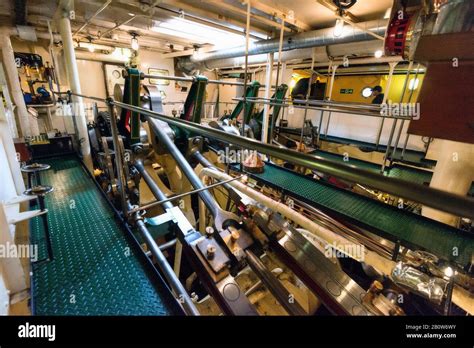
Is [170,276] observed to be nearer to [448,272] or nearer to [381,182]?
[381,182]

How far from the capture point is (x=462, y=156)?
185 centimetres

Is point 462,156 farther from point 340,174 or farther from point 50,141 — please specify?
point 50,141

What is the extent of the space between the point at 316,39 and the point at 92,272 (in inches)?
185

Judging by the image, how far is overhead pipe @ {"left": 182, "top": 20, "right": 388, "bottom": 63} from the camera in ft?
10.5

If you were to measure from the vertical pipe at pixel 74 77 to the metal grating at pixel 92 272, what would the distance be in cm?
132

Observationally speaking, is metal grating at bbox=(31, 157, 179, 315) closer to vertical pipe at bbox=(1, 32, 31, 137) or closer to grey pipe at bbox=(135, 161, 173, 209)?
grey pipe at bbox=(135, 161, 173, 209)

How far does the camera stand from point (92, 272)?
4.40 feet

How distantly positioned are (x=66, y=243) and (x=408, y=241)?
8.84 feet

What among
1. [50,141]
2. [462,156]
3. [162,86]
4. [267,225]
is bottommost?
[267,225]

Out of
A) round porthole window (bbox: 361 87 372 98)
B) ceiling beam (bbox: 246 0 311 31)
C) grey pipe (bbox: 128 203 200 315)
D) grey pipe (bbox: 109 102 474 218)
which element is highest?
ceiling beam (bbox: 246 0 311 31)

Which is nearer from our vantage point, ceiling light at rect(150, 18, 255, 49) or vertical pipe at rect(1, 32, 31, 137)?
vertical pipe at rect(1, 32, 31, 137)

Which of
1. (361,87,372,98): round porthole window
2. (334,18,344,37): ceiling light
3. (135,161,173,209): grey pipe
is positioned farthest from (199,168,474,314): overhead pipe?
(361,87,372,98): round porthole window

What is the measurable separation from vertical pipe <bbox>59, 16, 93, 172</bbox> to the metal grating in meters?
1.32

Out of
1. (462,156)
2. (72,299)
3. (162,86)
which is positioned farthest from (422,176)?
(162,86)
